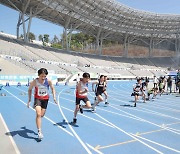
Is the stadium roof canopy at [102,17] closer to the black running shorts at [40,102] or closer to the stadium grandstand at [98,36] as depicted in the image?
the stadium grandstand at [98,36]

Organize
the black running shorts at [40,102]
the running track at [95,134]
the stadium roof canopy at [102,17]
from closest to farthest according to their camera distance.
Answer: the running track at [95,134], the black running shorts at [40,102], the stadium roof canopy at [102,17]

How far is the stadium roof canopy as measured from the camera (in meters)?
42.3

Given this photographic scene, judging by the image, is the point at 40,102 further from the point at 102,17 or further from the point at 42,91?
the point at 102,17

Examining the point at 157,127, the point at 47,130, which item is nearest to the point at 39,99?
the point at 47,130

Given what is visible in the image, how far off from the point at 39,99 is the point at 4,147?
1337 mm

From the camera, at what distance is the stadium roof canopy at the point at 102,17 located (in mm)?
42312

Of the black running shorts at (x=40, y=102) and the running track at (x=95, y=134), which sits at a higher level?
the black running shorts at (x=40, y=102)

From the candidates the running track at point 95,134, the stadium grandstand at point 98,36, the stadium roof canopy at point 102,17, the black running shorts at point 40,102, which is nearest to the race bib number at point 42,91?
the black running shorts at point 40,102

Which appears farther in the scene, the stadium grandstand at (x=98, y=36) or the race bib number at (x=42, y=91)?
the stadium grandstand at (x=98, y=36)

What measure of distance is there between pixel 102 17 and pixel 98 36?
7708 millimetres

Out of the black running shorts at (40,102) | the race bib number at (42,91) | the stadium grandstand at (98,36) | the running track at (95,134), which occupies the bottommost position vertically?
the running track at (95,134)

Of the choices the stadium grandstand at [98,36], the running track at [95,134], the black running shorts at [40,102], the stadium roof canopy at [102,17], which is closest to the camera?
the running track at [95,134]

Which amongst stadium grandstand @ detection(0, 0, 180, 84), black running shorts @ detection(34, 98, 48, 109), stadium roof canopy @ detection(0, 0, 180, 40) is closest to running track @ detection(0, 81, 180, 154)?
black running shorts @ detection(34, 98, 48, 109)

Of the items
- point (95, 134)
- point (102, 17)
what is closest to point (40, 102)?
point (95, 134)
